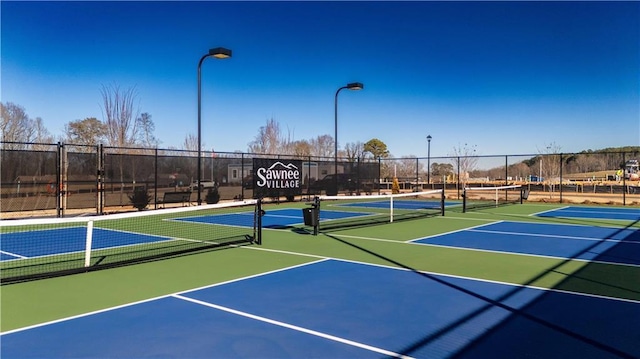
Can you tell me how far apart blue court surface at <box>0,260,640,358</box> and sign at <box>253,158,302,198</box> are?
16378mm

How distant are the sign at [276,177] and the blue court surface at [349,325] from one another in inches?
645

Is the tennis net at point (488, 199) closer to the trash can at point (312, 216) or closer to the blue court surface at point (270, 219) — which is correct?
the blue court surface at point (270, 219)

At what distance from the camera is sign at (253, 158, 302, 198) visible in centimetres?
2356

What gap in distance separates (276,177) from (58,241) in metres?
13.1

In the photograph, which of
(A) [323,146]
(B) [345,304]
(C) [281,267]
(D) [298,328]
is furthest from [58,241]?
(A) [323,146]

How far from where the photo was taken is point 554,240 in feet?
39.8

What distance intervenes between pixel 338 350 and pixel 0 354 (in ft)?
10.3

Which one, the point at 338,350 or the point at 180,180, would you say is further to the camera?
the point at 180,180

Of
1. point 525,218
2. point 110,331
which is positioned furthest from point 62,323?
point 525,218

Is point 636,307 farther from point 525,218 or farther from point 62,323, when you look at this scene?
point 525,218

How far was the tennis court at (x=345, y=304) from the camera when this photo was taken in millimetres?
4793

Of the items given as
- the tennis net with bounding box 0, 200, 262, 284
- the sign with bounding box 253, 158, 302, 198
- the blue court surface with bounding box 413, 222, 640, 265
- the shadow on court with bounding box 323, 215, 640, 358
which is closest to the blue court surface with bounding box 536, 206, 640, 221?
the blue court surface with bounding box 413, 222, 640, 265

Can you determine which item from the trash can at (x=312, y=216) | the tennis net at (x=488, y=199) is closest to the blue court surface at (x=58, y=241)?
the trash can at (x=312, y=216)

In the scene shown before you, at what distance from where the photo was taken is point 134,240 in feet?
40.8
